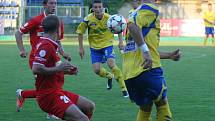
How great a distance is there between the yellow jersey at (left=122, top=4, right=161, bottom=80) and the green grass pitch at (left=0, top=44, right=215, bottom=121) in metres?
2.19

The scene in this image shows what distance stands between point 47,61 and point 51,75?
0.17 m

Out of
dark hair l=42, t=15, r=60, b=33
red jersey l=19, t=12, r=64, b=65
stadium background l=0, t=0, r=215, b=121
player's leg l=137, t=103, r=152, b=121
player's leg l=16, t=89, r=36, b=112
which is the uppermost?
dark hair l=42, t=15, r=60, b=33

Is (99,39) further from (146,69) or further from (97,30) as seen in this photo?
(146,69)

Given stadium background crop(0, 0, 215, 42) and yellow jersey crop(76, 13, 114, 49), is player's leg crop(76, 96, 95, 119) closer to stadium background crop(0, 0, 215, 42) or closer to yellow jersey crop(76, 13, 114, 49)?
yellow jersey crop(76, 13, 114, 49)

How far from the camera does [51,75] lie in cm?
661

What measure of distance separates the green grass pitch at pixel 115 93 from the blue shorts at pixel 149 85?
81.5 inches

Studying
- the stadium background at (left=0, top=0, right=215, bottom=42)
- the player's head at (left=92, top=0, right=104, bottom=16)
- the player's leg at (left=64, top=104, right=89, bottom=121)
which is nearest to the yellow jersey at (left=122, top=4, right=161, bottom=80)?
the player's leg at (left=64, top=104, right=89, bottom=121)

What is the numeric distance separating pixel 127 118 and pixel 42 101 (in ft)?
8.92

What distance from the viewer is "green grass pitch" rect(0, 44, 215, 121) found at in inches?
370

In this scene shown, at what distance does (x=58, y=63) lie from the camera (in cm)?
661

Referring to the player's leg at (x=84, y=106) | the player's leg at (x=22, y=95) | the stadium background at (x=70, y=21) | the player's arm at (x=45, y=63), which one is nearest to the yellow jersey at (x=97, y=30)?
the player's leg at (x=22, y=95)

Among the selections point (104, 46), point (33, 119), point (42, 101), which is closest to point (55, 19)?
point (42, 101)

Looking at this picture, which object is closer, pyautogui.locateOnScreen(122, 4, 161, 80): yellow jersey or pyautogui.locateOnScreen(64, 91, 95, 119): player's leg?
pyautogui.locateOnScreen(122, 4, 161, 80): yellow jersey

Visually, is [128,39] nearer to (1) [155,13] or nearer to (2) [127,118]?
(1) [155,13]
